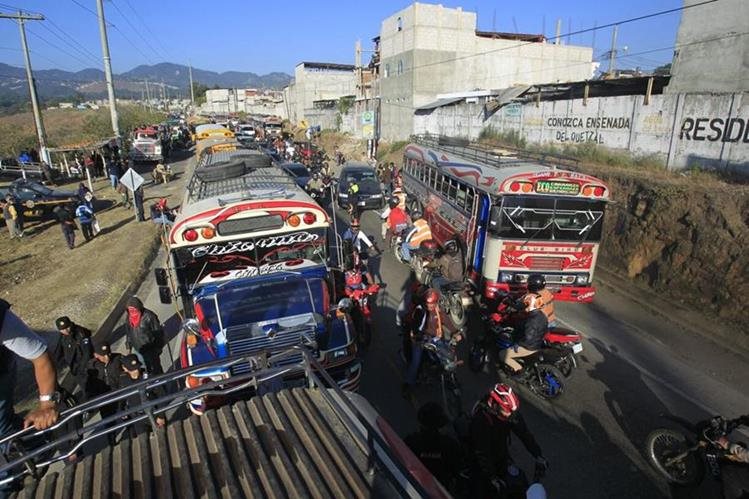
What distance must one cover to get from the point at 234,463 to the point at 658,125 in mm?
18373

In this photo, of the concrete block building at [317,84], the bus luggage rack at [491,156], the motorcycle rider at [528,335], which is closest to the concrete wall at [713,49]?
the bus luggage rack at [491,156]

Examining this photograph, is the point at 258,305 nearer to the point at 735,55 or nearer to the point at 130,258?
the point at 130,258

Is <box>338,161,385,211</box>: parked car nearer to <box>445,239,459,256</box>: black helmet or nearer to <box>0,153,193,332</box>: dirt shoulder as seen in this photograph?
<box>0,153,193,332</box>: dirt shoulder

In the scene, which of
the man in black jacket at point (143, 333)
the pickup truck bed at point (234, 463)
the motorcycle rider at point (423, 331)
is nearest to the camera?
the pickup truck bed at point (234, 463)

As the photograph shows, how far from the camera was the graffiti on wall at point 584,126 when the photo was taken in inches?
714

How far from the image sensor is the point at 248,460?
8.04ft

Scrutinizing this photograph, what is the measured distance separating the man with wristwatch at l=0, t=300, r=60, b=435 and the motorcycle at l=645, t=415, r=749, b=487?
6228 millimetres

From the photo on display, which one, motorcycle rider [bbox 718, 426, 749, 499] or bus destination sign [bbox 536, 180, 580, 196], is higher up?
bus destination sign [bbox 536, 180, 580, 196]

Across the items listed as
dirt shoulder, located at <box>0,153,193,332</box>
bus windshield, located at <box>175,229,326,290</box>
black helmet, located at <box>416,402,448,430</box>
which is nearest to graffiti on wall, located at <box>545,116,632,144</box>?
bus windshield, located at <box>175,229,326,290</box>

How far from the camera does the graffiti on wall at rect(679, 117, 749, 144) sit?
1305cm

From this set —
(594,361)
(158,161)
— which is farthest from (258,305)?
(158,161)

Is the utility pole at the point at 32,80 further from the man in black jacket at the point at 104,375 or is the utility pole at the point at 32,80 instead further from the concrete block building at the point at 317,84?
the concrete block building at the point at 317,84

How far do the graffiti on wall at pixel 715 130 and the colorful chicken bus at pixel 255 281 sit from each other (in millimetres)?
12993

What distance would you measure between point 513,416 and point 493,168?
271 inches
